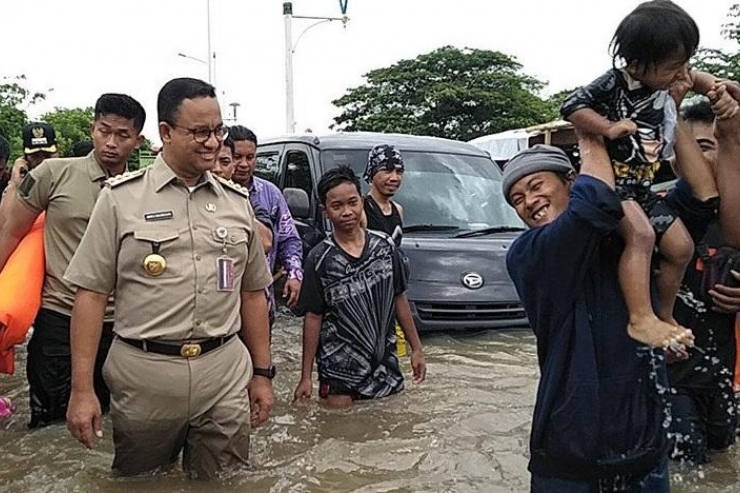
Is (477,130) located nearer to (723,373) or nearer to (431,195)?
(431,195)

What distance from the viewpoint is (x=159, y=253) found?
3367 millimetres

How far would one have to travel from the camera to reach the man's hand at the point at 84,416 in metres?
3.31

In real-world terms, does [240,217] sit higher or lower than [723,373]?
higher

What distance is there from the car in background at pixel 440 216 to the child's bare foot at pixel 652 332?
419 cm

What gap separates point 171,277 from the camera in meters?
3.37

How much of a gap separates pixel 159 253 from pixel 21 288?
4.56 ft

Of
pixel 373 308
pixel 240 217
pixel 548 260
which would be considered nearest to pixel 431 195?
pixel 373 308

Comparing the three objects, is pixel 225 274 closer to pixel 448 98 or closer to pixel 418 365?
pixel 418 365

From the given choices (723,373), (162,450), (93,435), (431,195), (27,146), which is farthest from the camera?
(431,195)

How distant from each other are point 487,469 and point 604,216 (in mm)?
2324

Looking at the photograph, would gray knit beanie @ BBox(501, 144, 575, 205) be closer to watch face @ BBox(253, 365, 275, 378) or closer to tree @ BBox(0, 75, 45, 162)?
watch face @ BBox(253, 365, 275, 378)

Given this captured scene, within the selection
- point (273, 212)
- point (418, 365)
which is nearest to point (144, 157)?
point (273, 212)

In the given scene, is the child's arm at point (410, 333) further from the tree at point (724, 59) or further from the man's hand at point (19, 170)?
the tree at point (724, 59)

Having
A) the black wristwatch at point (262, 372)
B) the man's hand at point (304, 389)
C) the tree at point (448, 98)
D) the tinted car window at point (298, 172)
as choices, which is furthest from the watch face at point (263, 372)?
the tree at point (448, 98)
